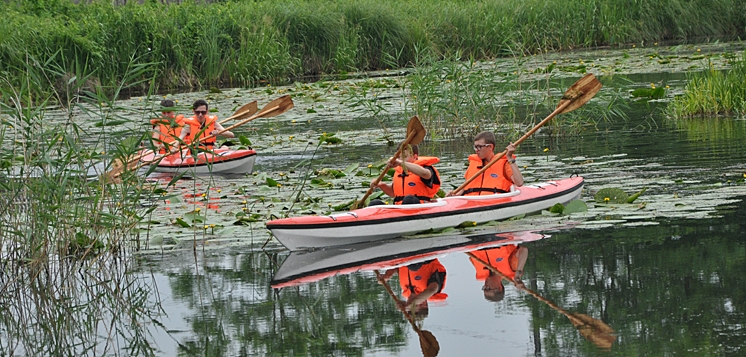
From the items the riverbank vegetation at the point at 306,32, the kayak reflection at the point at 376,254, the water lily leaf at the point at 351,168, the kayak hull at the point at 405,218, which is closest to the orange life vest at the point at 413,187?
the kayak hull at the point at 405,218

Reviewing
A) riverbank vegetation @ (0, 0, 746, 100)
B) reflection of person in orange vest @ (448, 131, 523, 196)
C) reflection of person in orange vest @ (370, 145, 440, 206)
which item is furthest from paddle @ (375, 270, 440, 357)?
riverbank vegetation @ (0, 0, 746, 100)

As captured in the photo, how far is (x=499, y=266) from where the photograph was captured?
646 centimetres

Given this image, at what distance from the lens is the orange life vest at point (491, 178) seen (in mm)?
8305

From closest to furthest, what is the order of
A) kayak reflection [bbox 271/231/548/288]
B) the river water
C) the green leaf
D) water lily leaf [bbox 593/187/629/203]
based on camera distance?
the river water
kayak reflection [bbox 271/231/548/288]
water lily leaf [bbox 593/187/629/203]
the green leaf

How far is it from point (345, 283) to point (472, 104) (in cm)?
647

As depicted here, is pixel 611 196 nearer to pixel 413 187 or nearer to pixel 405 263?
pixel 413 187

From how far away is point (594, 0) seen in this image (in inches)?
904

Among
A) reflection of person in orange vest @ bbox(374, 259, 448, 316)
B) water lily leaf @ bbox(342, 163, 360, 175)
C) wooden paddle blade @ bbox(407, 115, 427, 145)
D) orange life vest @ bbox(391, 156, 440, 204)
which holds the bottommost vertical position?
reflection of person in orange vest @ bbox(374, 259, 448, 316)

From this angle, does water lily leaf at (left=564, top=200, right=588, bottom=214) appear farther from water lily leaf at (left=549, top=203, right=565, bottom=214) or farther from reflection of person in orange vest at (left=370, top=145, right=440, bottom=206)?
reflection of person in orange vest at (left=370, top=145, right=440, bottom=206)

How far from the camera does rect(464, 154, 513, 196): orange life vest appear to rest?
8.30 metres

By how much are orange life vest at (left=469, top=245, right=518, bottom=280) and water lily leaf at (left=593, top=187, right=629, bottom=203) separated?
148 cm

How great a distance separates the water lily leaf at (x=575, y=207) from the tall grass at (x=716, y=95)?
17.9 feet

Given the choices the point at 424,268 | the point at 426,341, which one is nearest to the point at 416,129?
the point at 424,268

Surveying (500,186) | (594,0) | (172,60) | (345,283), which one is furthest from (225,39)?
(345,283)
